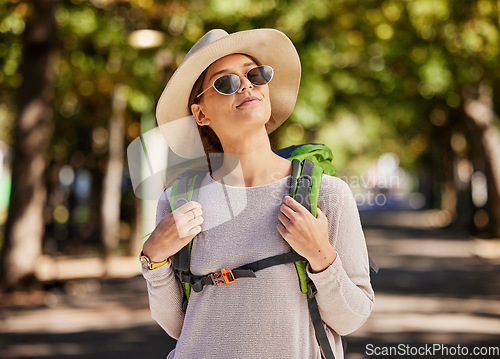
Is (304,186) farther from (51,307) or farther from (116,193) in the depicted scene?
(116,193)


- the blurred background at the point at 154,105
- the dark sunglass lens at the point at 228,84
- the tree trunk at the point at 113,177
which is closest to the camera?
the dark sunglass lens at the point at 228,84

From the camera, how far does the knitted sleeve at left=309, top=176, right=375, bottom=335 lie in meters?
2.22

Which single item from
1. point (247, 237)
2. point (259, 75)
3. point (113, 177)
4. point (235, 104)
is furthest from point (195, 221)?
point (113, 177)

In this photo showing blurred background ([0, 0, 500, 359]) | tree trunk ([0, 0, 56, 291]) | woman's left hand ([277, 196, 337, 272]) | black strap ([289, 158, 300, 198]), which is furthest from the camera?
tree trunk ([0, 0, 56, 291])

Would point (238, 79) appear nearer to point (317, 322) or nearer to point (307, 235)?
point (307, 235)

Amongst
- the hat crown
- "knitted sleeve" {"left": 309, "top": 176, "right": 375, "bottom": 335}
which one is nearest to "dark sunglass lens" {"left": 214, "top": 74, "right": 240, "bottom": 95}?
the hat crown

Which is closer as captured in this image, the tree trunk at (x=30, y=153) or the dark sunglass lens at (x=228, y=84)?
the dark sunglass lens at (x=228, y=84)

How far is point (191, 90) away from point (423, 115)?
2608 centimetres

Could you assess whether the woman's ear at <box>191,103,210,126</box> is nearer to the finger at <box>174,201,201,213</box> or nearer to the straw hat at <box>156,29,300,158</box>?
the straw hat at <box>156,29,300,158</box>

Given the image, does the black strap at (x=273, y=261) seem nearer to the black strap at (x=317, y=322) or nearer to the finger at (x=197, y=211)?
the black strap at (x=317, y=322)

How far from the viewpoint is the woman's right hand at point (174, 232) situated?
2.27 metres

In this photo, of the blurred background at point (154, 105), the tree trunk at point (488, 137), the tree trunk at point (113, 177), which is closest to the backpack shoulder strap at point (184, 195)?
the blurred background at point (154, 105)

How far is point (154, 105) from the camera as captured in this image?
16.3 m

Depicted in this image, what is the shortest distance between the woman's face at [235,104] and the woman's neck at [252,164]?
41 mm
